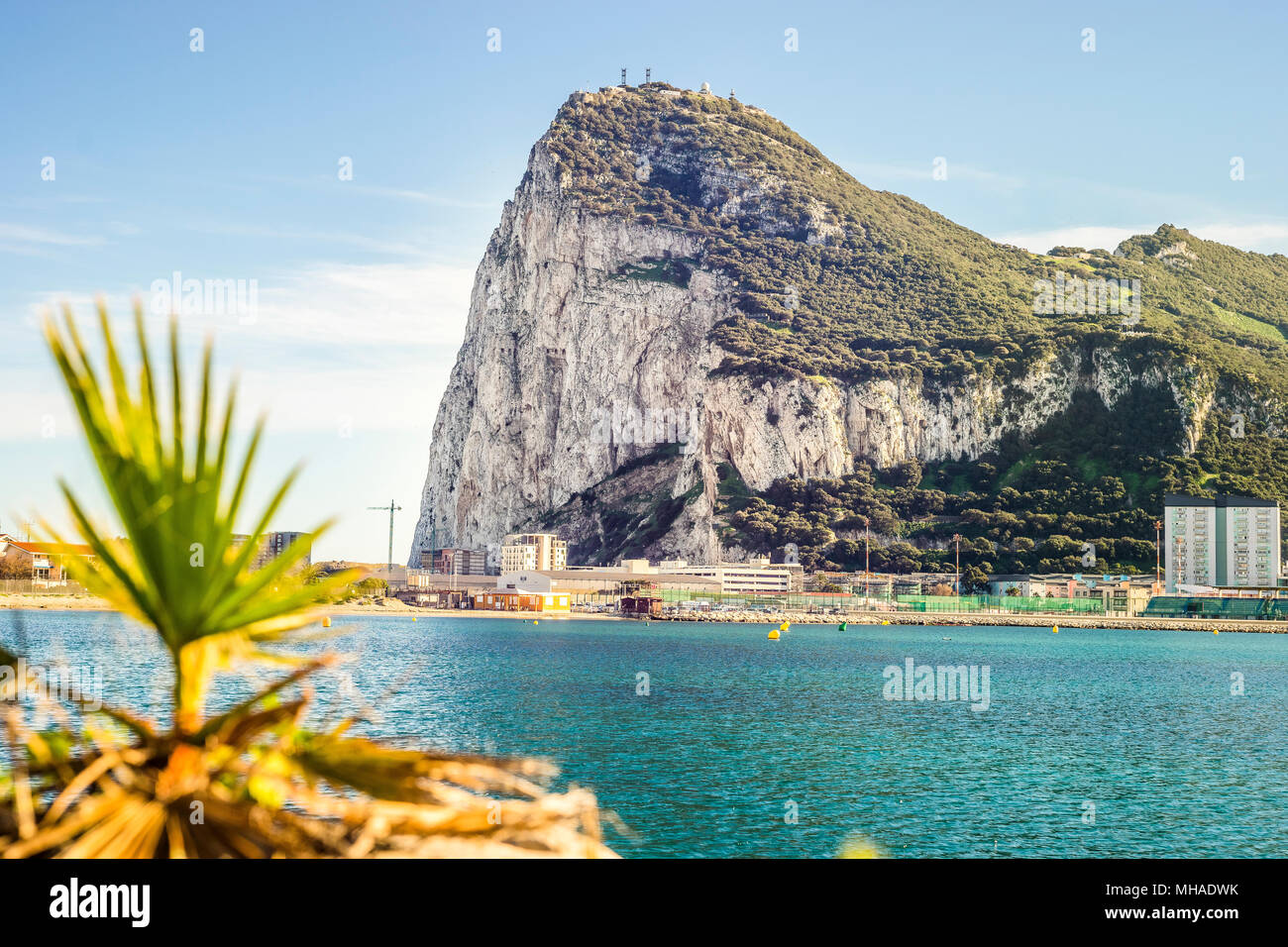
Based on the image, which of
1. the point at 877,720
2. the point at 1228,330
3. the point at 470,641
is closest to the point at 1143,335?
the point at 1228,330

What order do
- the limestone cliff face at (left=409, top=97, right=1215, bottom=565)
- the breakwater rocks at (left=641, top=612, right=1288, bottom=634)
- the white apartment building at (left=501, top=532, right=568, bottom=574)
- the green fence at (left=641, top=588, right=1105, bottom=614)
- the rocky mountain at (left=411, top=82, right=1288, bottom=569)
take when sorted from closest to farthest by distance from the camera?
the breakwater rocks at (left=641, top=612, right=1288, bottom=634) < the green fence at (left=641, top=588, right=1105, bottom=614) < the rocky mountain at (left=411, top=82, right=1288, bottom=569) < the limestone cliff face at (left=409, top=97, right=1215, bottom=565) < the white apartment building at (left=501, top=532, right=568, bottom=574)

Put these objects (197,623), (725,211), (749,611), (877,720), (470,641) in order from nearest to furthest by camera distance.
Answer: (197,623)
(877,720)
(470,641)
(749,611)
(725,211)

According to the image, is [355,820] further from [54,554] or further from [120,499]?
[54,554]

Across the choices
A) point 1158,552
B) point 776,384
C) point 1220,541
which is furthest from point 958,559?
point 776,384

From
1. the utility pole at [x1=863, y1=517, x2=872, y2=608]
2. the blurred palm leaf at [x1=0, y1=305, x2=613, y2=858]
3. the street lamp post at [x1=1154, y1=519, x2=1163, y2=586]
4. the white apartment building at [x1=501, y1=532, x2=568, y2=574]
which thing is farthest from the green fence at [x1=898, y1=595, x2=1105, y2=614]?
the blurred palm leaf at [x1=0, y1=305, x2=613, y2=858]

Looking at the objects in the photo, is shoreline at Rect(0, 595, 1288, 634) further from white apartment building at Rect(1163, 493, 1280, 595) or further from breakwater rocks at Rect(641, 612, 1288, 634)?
white apartment building at Rect(1163, 493, 1280, 595)

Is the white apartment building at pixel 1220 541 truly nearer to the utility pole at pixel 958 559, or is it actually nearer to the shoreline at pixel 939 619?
the shoreline at pixel 939 619

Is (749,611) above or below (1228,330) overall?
below
